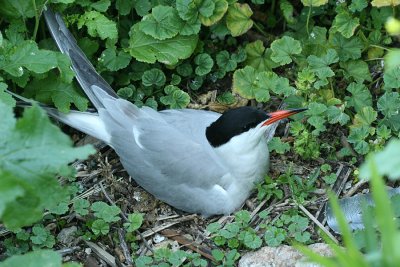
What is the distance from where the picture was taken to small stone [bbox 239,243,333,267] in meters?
3.73

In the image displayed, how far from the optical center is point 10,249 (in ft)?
12.9

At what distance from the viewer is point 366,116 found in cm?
423

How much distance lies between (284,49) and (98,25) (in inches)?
40.6

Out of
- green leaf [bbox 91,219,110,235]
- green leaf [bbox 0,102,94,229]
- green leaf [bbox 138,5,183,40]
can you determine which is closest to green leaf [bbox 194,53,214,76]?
green leaf [bbox 138,5,183,40]

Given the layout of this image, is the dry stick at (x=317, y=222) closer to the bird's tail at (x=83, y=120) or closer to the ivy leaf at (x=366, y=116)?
the ivy leaf at (x=366, y=116)

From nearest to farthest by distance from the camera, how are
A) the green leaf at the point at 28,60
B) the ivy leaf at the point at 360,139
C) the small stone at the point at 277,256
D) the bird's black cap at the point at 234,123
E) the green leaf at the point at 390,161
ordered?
the green leaf at the point at 390,161 → the small stone at the point at 277,256 → the bird's black cap at the point at 234,123 → the green leaf at the point at 28,60 → the ivy leaf at the point at 360,139

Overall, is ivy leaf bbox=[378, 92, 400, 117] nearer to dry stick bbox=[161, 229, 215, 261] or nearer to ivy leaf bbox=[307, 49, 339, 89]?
ivy leaf bbox=[307, 49, 339, 89]

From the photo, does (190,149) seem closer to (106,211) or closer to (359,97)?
(106,211)

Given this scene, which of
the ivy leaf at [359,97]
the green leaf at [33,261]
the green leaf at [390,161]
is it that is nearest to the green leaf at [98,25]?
the ivy leaf at [359,97]

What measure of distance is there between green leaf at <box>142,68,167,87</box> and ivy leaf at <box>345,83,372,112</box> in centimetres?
106

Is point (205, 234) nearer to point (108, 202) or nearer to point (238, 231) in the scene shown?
point (238, 231)

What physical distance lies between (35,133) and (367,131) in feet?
7.62

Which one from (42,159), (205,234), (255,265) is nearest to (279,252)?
(255,265)

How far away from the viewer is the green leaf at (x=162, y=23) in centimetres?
441
